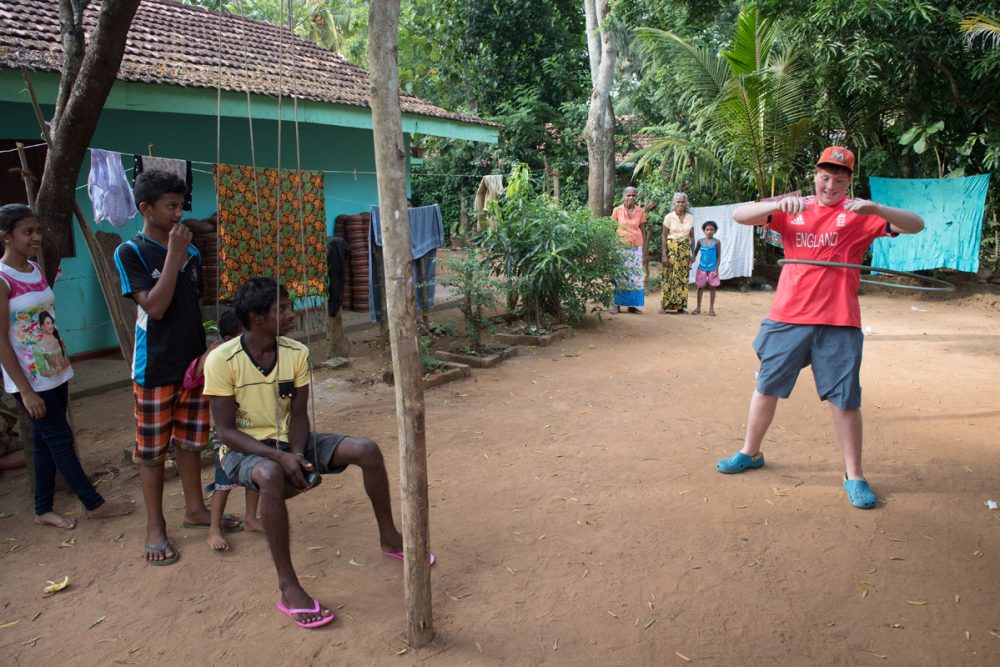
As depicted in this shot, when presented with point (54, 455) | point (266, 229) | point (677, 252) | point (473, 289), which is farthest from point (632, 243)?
point (54, 455)

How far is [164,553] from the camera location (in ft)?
10.6

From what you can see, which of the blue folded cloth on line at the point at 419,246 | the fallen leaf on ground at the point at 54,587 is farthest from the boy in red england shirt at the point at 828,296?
the blue folded cloth on line at the point at 419,246

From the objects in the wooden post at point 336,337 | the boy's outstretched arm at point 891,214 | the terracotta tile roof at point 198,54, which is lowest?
the wooden post at point 336,337

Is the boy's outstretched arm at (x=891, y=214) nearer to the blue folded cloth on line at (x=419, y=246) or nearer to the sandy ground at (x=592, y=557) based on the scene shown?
the sandy ground at (x=592, y=557)

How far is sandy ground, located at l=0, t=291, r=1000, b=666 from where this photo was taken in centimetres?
263

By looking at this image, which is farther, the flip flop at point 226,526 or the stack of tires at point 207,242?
the stack of tires at point 207,242

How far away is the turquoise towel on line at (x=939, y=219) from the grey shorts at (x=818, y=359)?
818cm

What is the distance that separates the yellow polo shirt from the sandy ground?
2.11ft

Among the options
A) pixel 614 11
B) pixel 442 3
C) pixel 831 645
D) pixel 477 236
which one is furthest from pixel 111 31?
pixel 442 3

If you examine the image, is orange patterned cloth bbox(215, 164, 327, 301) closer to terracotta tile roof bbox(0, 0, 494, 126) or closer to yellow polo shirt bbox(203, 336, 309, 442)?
terracotta tile roof bbox(0, 0, 494, 126)

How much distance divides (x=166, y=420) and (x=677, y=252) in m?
7.89

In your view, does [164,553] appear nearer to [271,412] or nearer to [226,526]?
[226,526]

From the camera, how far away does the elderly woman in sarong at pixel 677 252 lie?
9.98 meters

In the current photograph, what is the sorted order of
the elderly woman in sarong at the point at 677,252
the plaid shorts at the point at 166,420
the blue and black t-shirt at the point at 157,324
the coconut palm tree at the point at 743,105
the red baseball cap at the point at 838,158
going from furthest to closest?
the coconut palm tree at the point at 743,105 < the elderly woman in sarong at the point at 677,252 < the red baseball cap at the point at 838,158 < the plaid shorts at the point at 166,420 < the blue and black t-shirt at the point at 157,324
